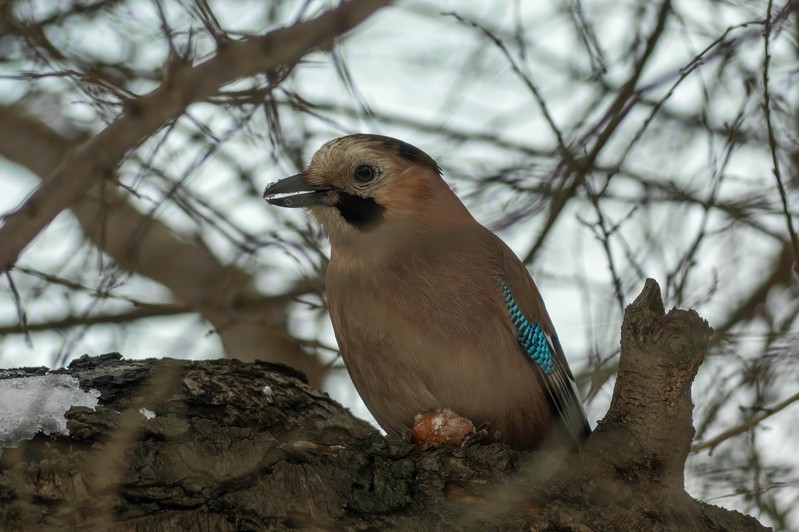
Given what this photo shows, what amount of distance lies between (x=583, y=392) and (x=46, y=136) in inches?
119

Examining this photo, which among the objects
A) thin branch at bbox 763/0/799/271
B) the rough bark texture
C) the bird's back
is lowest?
the rough bark texture

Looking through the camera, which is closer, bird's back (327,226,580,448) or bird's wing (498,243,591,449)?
bird's back (327,226,580,448)

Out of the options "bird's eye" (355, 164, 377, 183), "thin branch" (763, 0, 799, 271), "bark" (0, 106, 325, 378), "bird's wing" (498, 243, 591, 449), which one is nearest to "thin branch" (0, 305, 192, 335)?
"bark" (0, 106, 325, 378)

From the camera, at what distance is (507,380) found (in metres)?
3.42

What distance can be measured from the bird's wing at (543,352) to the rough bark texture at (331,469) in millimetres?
784

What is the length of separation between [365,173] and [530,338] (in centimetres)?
89

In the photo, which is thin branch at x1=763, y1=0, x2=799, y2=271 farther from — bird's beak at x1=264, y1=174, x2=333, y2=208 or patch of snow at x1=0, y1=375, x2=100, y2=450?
patch of snow at x1=0, y1=375, x2=100, y2=450

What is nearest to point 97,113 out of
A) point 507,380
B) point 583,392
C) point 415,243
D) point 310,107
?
point 310,107

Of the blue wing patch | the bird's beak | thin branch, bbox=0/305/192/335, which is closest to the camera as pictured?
the blue wing patch

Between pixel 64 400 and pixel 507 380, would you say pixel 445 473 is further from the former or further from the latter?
pixel 64 400

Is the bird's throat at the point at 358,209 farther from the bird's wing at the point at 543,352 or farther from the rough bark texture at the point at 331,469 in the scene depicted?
the rough bark texture at the point at 331,469

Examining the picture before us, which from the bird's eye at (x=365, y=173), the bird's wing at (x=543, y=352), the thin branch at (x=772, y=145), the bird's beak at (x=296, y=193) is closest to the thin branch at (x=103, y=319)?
the bird's beak at (x=296, y=193)

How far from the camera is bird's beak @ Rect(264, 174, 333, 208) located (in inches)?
146

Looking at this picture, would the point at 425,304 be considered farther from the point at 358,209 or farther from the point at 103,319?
the point at 103,319
